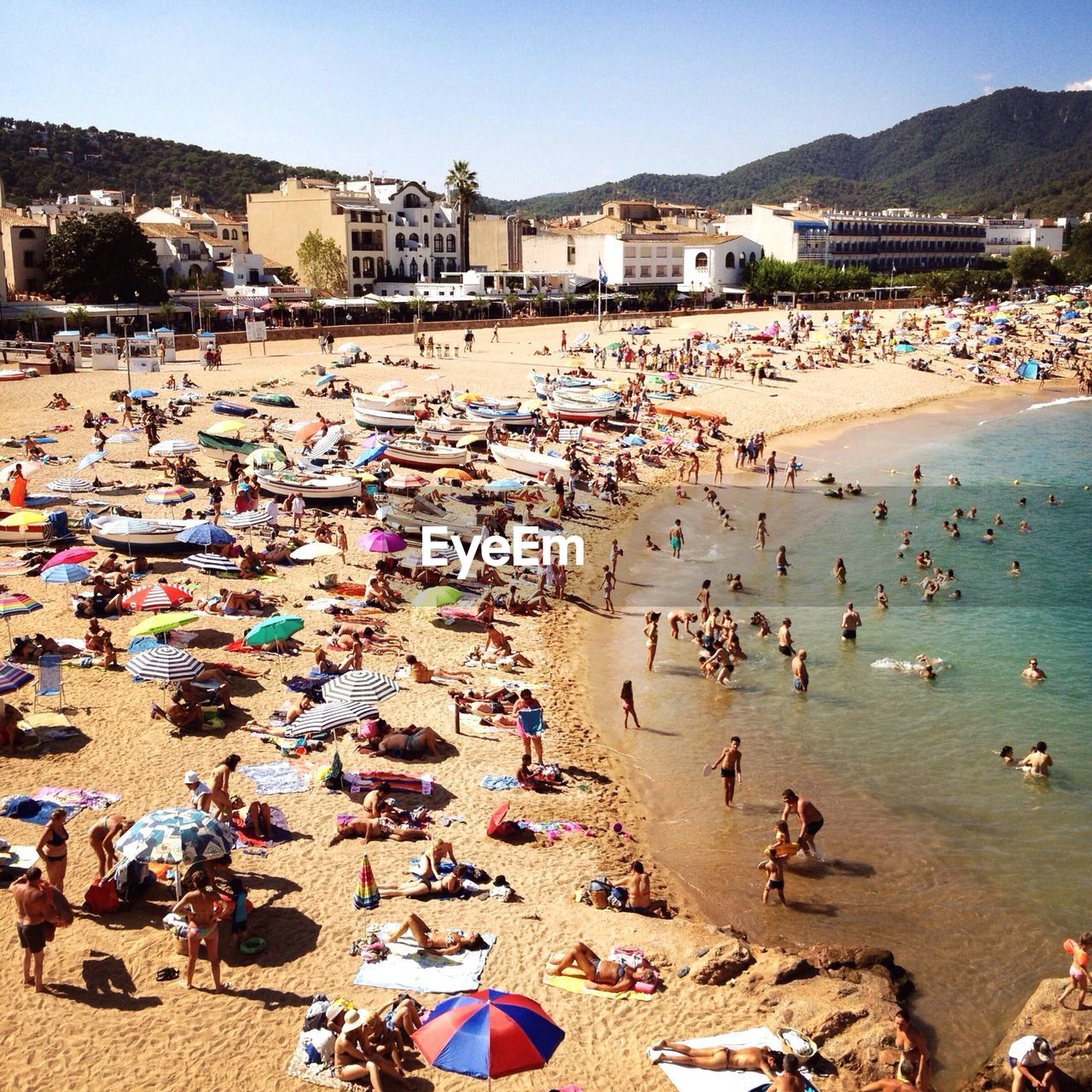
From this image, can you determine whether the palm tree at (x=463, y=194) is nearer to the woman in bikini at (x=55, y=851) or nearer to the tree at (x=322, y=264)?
the tree at (x=322, y=264)

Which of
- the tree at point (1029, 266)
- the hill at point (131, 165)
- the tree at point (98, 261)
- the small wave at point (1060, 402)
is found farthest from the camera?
the hill at point (131, 165)

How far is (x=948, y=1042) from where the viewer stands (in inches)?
375

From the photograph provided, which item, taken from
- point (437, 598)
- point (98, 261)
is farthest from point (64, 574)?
point (98, 261)

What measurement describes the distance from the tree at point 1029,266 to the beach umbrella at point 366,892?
10424 centimetres

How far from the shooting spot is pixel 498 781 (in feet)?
44.2

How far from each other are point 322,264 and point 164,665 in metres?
56.2

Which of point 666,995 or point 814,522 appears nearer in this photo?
point 666,995

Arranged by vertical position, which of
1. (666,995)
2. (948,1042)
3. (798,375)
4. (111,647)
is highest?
(798,375)

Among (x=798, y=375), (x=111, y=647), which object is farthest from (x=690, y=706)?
(x=798, y=375)

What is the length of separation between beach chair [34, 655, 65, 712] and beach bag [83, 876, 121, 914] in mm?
4995

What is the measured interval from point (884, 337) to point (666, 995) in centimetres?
6133

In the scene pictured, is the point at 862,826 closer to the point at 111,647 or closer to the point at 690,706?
the point at 690,706

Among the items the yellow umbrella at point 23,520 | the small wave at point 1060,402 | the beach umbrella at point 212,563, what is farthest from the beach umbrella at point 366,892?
the small wave at point 1060,402

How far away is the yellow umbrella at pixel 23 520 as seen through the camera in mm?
20109
